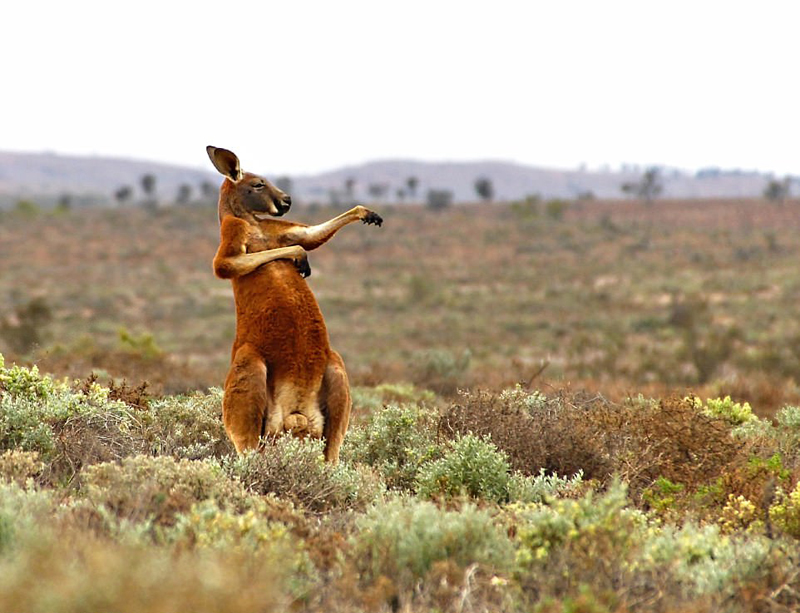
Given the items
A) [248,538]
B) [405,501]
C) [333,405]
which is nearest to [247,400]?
[333,405]

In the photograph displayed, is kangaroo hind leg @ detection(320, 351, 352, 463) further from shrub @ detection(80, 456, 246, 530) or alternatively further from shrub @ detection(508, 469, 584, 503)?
shrub @ detection(508, 469, 584, 503)

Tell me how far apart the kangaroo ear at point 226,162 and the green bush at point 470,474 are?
242 centimetres

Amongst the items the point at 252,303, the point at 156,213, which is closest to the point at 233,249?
the point at 252,303

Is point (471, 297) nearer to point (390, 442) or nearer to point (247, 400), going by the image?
point (390, 442)

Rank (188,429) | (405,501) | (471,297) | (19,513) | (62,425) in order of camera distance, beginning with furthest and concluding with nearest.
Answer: (471,297) → (188,429) → (62,425) → (405,501) → (19,513)

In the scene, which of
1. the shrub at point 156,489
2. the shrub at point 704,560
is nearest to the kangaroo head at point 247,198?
the shrub at point 156,489

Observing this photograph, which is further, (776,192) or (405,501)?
(776,192)

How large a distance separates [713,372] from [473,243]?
37419 millimetres

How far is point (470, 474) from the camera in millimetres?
6188

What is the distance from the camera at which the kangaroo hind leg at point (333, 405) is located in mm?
6395

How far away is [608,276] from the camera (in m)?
47.2

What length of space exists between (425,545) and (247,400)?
82.7 inches


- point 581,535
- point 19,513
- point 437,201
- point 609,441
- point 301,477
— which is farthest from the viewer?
point 437,201

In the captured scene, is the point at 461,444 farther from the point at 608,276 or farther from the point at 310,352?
the point at 608,276
